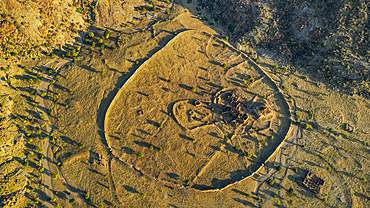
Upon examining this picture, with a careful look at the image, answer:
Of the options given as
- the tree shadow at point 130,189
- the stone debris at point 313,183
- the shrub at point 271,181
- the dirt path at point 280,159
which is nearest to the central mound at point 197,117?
the dirt path at point 280,159

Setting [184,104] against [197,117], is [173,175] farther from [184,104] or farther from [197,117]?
[184,104]

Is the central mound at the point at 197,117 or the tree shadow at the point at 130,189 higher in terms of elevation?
→ the central mound at the point at 197,117

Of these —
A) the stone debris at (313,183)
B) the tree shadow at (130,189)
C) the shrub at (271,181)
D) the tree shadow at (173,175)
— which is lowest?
the tree shadow at (130,189)

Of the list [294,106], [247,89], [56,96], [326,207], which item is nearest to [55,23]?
[56,96]

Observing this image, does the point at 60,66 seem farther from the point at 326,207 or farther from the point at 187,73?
the point at 326,207

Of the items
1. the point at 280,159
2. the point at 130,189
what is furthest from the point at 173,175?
the point at 280,159

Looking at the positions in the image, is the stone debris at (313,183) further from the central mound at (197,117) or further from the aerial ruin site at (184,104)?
the central mound at (197,117)

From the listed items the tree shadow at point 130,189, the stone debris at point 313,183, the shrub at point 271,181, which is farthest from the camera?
the shrub at point 271,181
